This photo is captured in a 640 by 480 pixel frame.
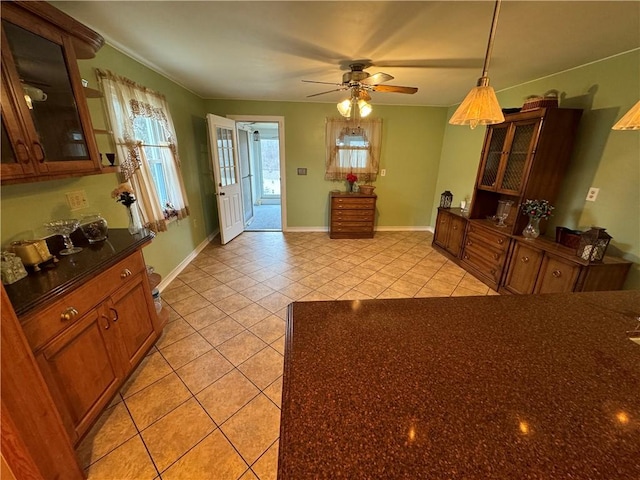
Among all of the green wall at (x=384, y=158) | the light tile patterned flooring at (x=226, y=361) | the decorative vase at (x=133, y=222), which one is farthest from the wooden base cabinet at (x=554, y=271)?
the decorative vase at (x=133, y=222)

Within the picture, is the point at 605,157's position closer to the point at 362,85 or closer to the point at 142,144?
the point at 362,85

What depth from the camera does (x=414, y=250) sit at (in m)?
4.15

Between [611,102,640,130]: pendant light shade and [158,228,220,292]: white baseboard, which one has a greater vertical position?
[611,102,640,130]: pendant light shade

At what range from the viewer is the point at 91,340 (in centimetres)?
135

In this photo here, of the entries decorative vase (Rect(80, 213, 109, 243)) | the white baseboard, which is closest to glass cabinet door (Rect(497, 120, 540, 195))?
decorative vase (Rect(80, 213, 109, 243))

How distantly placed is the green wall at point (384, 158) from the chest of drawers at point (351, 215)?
1.60 feet

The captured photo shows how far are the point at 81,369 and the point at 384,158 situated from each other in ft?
15.4

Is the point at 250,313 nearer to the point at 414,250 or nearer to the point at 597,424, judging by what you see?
the point at 597,424

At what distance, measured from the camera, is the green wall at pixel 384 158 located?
435cm

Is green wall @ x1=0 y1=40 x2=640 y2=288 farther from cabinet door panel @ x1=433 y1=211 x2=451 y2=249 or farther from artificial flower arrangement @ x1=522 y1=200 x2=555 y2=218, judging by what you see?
cabinet door panel @ x1=433 y1=211 x2=451 y2=249

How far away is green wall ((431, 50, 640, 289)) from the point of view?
2.05 m

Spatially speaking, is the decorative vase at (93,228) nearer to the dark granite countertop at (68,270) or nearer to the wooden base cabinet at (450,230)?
the dark granite countertop at (68,270)

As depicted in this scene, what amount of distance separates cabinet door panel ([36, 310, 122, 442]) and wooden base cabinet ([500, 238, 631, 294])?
3.36 meters

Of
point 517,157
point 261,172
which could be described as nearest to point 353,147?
point 517,157
